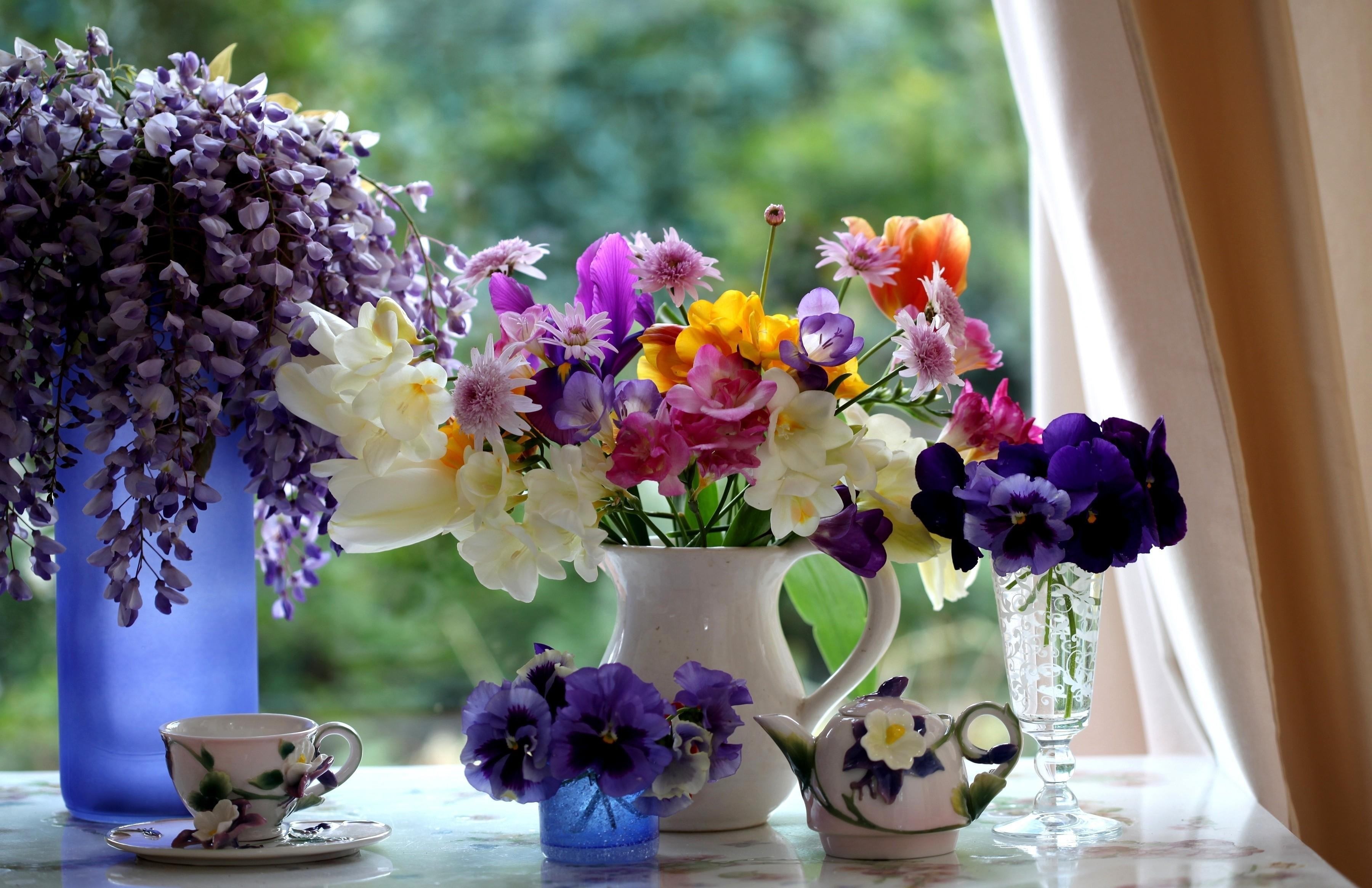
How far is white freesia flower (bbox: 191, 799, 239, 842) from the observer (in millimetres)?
741

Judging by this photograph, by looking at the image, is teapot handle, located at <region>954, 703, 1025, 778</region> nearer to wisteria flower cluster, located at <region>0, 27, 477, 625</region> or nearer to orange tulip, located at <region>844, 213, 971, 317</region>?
orange tulip, located at <region>844, 213, 971, 317</region>

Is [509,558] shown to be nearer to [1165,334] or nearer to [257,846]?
[257,846]

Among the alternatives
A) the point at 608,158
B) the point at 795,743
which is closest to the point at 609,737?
the point at 795,743

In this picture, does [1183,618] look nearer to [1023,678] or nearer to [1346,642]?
[1346,642]

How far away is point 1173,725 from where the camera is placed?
1.11m

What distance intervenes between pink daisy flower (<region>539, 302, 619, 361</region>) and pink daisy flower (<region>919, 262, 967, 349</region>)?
21 cm

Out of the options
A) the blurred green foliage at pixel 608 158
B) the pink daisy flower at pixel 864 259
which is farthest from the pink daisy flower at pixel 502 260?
the blurred green foliage at pixel 608 158

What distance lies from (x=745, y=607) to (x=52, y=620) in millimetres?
1533

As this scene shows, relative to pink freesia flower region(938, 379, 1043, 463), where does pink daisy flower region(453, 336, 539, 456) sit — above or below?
above

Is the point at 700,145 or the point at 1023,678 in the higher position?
the point at 700,145

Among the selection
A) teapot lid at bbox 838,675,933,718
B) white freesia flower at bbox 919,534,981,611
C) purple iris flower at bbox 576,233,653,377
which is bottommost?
teapot lid at bbox 838,675,933,718

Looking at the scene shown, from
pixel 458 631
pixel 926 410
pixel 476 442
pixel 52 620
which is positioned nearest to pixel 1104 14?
pixel 926 410

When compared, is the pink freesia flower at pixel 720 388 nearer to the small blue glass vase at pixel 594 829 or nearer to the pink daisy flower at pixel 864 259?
the pink daisy flower at pixel 864 259

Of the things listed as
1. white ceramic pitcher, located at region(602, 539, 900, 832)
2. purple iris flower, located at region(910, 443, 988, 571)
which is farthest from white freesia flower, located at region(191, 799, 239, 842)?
purple iris flower, located at region(910, 443, 988, 571)
